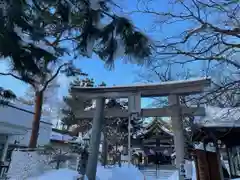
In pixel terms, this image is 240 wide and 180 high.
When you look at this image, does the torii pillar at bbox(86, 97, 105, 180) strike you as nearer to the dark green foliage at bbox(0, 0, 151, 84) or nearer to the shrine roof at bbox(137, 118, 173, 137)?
the dark green foliage at bbox(0, 0, 151, 84)

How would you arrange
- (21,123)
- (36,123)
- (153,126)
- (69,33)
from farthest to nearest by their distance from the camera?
(153,126) < (21,123) < (36,123) < (69,33)

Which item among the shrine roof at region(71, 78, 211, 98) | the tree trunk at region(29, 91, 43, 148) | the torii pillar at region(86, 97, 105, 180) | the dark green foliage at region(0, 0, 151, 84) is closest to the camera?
the dark green foliage at region(0, 0, 151, 84)

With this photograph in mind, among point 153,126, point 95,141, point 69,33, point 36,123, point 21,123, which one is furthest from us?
point 153,126

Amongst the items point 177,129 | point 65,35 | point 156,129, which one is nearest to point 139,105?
point 177,129

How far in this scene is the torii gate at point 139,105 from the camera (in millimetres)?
6345

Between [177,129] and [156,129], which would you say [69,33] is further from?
[156,129]

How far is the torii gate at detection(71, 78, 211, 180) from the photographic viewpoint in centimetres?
635

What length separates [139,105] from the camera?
275 inches

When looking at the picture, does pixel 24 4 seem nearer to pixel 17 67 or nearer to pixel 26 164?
pixel 17 67

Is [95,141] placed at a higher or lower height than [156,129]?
lower

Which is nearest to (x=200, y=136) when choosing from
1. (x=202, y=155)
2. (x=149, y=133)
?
(x=202, y=155)

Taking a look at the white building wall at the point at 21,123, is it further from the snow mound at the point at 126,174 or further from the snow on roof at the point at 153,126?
the snow on roof at the point at 153,126

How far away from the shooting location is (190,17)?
163 inches

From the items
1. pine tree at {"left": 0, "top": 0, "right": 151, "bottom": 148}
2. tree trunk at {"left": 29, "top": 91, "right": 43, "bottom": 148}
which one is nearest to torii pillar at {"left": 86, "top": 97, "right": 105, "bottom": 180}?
tree trunk at {"left": 29, "top": 91, "right": 43, "bottom": 148}
